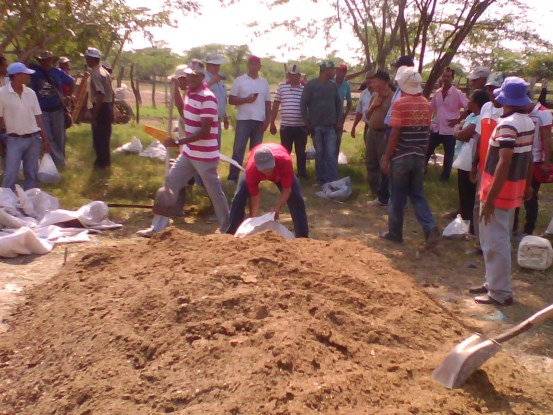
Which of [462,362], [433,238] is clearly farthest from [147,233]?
[462,362]

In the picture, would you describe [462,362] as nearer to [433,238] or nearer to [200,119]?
[433,238]

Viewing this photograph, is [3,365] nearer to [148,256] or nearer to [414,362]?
[148,256]

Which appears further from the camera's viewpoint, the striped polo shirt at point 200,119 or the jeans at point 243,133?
the jeans at point 243,133

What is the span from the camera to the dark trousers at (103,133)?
9023 millimetres

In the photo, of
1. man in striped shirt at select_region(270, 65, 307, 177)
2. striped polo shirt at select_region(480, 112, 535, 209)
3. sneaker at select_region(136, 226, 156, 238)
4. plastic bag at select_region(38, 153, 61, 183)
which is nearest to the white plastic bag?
striped polo shirt at select_region(480, 112, 535, 209)

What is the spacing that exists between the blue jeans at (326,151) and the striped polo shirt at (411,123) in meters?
2.49

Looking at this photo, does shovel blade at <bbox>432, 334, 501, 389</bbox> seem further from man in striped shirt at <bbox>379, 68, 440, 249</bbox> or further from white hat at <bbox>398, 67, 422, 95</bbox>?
white hat at <bbox>398, 67, 422, 95</bbox>

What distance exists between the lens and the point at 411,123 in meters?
6.41

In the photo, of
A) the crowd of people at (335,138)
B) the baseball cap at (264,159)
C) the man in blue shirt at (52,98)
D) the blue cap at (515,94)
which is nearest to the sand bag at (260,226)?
the crowd of people at (335,138)

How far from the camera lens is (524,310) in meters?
5.14

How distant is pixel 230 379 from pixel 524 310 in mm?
2882

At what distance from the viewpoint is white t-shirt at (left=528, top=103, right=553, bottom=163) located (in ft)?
20.2

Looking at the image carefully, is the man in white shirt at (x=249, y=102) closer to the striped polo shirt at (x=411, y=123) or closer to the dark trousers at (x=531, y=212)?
the striped polo shirt at (x=411, y=123)

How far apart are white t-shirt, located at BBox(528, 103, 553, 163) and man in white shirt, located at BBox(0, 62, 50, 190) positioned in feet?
17.3
